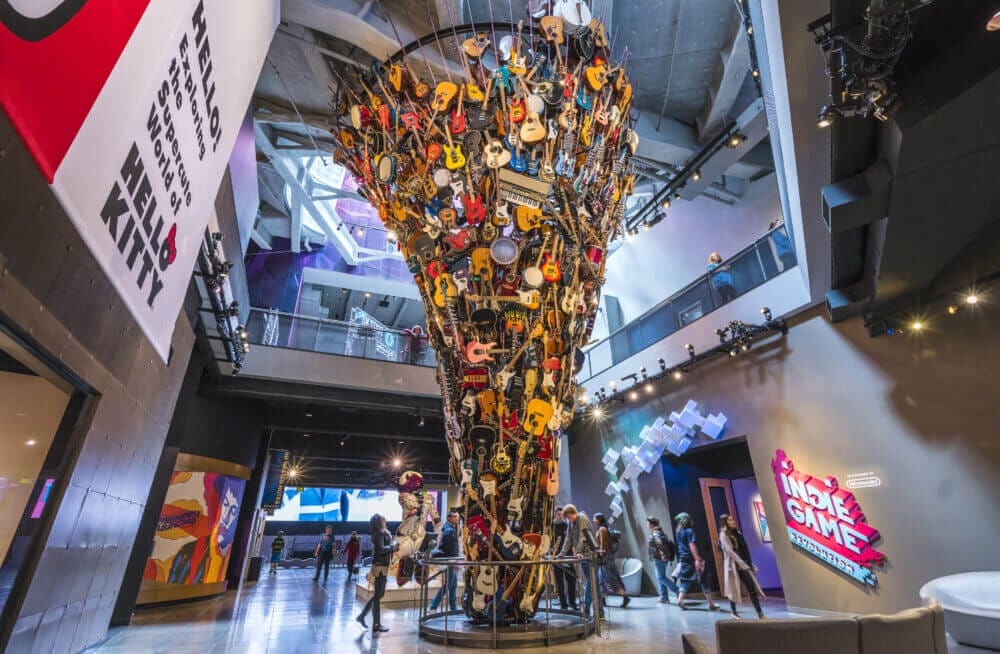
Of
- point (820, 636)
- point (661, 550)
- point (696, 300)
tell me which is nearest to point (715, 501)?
point (661, 550)

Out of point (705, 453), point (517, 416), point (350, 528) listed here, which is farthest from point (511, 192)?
point (350, 528)

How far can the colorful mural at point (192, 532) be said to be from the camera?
303 inches

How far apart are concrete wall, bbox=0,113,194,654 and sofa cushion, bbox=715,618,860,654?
3007 mm

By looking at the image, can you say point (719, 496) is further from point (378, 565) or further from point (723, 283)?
point (378, 565)

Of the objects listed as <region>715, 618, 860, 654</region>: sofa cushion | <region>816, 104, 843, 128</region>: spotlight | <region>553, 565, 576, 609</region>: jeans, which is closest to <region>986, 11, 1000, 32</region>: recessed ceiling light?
<region>816, 104, 843, 128</region>: spotlight

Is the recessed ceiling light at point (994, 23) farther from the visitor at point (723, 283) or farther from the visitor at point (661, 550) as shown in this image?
the visitor at point (661, 550)

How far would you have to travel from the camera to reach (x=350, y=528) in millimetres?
21797

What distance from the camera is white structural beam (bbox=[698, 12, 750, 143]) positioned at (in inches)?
274

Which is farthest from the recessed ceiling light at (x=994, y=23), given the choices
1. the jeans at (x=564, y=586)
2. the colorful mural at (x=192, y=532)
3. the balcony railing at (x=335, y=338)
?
the colorful mural at (x=192, y=532)

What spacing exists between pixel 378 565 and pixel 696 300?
7.08 meters

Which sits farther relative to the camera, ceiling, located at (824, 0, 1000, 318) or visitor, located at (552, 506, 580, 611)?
visitor, located at (552, 506, 580, 611)

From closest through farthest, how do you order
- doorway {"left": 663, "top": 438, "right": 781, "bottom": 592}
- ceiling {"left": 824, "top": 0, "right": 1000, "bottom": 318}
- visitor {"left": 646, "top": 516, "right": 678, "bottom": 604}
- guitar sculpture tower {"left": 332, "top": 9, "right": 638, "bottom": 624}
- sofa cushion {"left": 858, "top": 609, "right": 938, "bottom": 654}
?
sofa cushion {"left": 858, "top": 609, "right": 938, "bottom": 654} < ceiling {"left": 824, "top": 0, "right": 1000, "bottom": 318} < guitar sculpture tower {"left": 332, "top": 9, "right": 638, "bottom": 624} < visitor {"left": 646, "top": 516, "right": 678, "bottom": 604} < doorway {"left": 663, "top": 438, "right": 781, "bottom": 592}

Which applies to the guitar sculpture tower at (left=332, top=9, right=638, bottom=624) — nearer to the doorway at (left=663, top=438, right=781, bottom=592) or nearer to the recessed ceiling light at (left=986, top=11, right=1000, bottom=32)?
the recessed ceiling light at (left=986, top=11, right=1000, bottom=32)

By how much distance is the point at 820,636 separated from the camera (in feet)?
5.83
